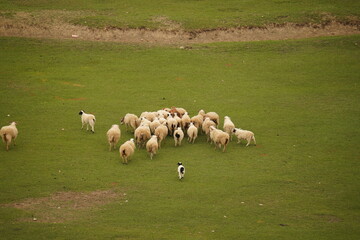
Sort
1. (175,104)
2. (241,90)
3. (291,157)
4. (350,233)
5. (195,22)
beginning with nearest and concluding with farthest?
(350,233) < (291,157) < (175,104) < (241,90) < (195,22)

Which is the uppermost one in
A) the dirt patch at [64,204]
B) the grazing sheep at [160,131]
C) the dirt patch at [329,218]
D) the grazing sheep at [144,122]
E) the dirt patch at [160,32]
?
the dirt patch at [160,32]

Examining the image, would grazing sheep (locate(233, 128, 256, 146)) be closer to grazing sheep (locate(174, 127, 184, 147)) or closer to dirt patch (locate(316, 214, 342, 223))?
grazing sheep (locate(174, 127, 184, 147))

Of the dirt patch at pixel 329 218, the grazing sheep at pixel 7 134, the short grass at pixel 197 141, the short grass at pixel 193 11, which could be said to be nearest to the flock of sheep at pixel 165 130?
the short grass at pixel 197 141

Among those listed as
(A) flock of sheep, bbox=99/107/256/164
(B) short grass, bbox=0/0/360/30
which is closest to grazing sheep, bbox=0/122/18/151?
(A) flock of sheep, bbox=99/107/256/164

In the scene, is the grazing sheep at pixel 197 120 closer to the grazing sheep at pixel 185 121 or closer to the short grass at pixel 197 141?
the grazing sheep at pixel 185 121

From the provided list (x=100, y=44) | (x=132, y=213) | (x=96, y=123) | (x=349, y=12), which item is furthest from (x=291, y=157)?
(x=349, y=12)

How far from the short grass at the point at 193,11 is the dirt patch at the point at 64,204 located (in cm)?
2853

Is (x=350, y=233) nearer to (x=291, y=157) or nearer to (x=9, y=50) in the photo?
(x=291, y=157)

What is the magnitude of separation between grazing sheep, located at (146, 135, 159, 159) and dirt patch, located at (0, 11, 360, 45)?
71.4 ft

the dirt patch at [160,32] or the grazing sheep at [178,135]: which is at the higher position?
the dirt patch at [160,32]

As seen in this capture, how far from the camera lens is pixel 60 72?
37.9 meters

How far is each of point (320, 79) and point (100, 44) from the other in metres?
18.1

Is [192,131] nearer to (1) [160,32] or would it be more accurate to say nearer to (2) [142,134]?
(2) [142,134]

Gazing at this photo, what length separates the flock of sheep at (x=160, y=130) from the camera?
24.2 metres
